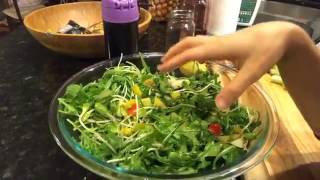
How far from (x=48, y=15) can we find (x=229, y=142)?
64 centimetres

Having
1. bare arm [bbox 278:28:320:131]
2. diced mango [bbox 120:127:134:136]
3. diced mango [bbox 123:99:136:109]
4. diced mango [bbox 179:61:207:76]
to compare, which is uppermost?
bare arm [bbox 278:28:320:131]

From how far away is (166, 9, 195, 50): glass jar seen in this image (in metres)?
0.90

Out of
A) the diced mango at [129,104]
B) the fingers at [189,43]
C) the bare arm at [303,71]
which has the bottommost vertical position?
the diced mango at [129,104]

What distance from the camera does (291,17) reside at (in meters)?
1.21

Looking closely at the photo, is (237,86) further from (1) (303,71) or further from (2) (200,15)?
(2) (200,15)

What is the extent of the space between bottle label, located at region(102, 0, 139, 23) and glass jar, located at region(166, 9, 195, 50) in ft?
0.72

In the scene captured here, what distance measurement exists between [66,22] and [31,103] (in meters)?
0.34

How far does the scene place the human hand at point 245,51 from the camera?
39 cm

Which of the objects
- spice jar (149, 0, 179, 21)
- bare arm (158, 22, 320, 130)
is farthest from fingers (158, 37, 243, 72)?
spice jar (149, 0, 179, 21)

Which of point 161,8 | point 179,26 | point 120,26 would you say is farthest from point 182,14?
point 120,26

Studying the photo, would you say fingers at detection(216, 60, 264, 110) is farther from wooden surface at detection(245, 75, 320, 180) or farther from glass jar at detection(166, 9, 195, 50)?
glass jar at detection(166, 9, 195, 50)

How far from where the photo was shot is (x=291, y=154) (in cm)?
58

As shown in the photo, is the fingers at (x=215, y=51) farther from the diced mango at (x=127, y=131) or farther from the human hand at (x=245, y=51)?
the diced mango at (x=127, y=131)

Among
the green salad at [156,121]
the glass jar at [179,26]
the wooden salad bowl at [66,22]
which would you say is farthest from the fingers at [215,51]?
the glass jar at [179,26]
